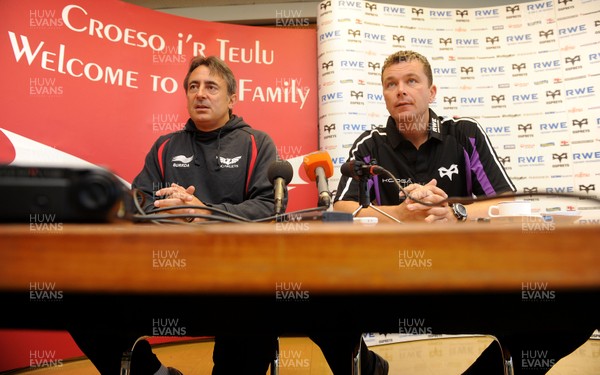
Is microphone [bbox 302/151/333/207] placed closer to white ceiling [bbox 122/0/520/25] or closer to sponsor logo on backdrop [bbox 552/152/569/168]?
sponsor logo on backdrop [bbox 552/152/569/168]

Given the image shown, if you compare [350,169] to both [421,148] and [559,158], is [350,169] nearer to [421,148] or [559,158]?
[421,148]

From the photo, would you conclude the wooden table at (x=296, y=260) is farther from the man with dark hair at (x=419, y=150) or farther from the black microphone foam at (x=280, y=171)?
the man with dark hair at (x=419, y=150)

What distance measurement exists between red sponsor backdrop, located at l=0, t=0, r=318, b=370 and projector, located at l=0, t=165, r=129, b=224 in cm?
171

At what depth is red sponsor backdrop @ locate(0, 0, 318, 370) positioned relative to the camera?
221cm

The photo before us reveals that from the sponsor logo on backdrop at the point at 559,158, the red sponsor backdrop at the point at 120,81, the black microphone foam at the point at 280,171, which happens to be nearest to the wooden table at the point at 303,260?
the black microphone foam at the point at 280,171

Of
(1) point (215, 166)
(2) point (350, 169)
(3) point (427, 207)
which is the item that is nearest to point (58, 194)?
(2) point (350, 169)

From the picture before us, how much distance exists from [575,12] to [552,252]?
3577mm

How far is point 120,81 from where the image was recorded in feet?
8.58

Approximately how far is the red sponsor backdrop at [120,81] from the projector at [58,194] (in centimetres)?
171

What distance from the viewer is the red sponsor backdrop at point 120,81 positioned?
2207 mm

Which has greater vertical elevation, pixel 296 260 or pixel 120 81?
pixel 120 81

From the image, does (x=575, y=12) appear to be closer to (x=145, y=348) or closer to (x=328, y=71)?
(x=328, y=71)

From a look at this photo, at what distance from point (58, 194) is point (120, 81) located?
100 inches

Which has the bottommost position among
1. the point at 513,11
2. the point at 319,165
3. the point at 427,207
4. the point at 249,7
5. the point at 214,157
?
the point at 427,207
